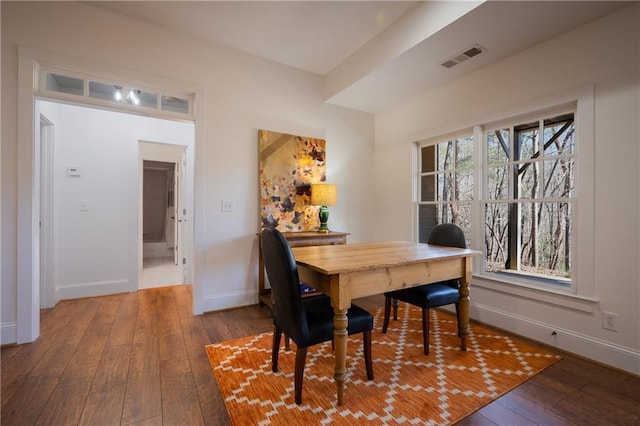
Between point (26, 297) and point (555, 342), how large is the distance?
4277mm

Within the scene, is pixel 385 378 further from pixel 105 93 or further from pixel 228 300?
pixel 105 93

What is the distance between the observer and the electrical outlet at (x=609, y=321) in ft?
6.52

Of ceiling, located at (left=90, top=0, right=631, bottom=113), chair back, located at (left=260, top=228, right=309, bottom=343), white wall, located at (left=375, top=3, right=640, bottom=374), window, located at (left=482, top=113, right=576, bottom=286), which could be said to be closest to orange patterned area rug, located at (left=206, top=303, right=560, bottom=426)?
white wall, located at (left=375, top=3, right=640, bottom=374)

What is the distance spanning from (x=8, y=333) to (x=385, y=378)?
2908mm

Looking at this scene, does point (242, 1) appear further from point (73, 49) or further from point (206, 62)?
point (73, 49)

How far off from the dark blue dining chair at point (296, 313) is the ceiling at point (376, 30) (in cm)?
214

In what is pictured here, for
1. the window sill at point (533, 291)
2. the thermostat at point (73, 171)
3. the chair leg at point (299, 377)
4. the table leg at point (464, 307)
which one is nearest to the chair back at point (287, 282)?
the chair leg at point (299, 377)

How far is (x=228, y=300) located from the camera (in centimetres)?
308

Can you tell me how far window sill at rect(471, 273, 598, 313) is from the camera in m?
2.14

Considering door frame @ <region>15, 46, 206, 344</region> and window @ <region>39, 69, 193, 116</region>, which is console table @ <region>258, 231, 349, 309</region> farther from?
door frame @ <region>15, 46, 206, 344</region>

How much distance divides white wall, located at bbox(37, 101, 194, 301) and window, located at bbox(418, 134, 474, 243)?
370cm

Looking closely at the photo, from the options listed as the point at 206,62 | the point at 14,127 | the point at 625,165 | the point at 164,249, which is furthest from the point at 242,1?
the point at 164,249

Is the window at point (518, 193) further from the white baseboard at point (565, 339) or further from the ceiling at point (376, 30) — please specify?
the ceiling at point (376, 30)

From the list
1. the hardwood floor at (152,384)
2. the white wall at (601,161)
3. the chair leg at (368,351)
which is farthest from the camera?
the white wall at (601,161)
